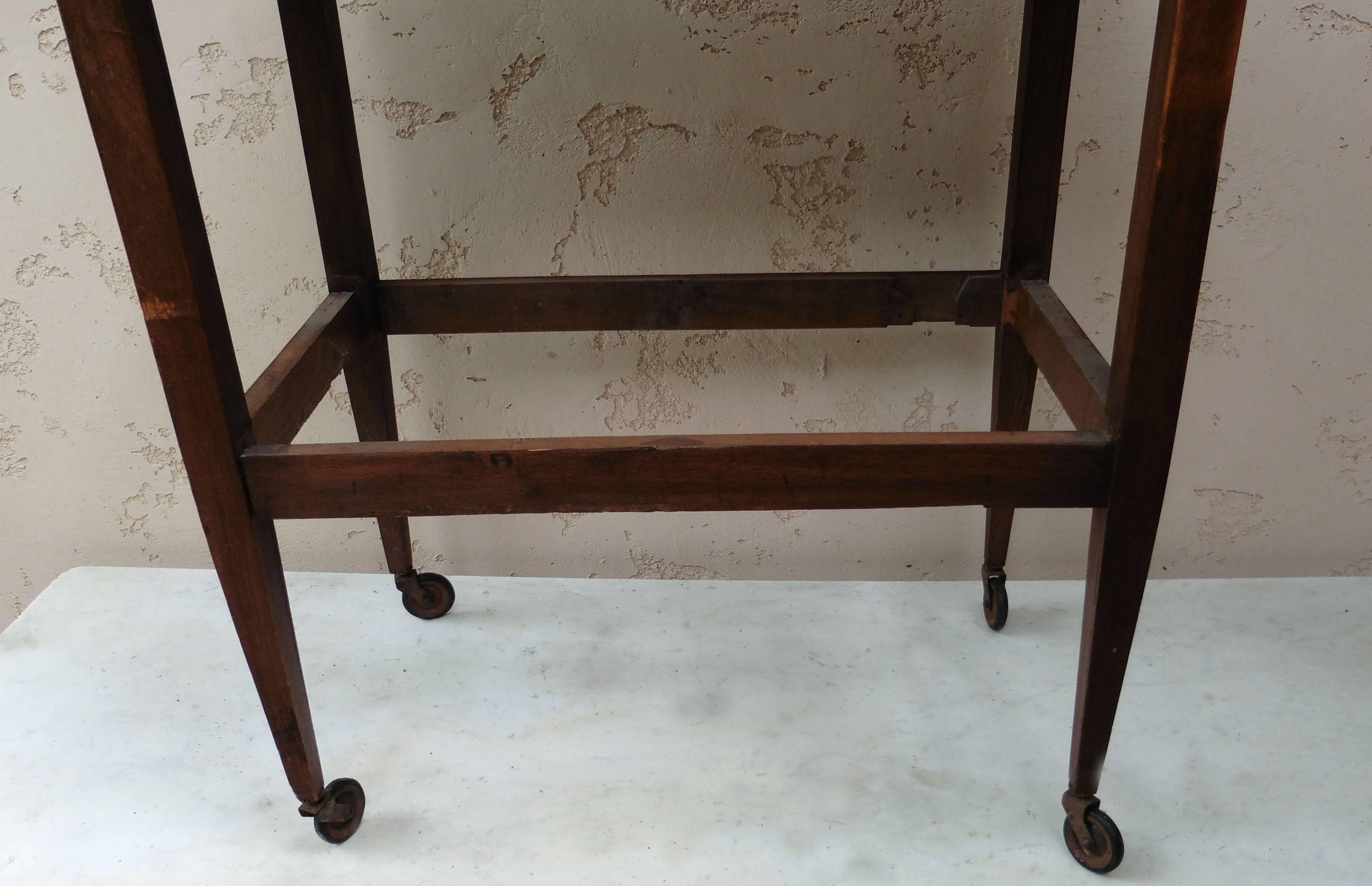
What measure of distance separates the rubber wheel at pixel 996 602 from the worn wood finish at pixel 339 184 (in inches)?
33.8

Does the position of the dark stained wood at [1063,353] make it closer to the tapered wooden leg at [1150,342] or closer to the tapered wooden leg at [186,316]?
the tapered wooden leg at [1150,342]

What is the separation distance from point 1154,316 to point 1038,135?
454 millimetres

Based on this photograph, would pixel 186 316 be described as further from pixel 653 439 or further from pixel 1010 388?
pixel 1010 388

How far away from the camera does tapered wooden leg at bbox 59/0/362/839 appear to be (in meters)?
0.81

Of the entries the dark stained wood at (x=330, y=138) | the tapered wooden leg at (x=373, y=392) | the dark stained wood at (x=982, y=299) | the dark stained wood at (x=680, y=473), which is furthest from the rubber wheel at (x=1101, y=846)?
the dark stained wood at (x=330, y=138)

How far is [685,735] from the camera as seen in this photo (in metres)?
1.29

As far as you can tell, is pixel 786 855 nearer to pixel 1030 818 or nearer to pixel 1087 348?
pixel 1030 818

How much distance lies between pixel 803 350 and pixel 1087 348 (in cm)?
55

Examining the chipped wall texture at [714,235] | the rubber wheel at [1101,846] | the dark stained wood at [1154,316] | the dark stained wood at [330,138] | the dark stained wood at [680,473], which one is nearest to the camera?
the dark stained wood at [1154,316]

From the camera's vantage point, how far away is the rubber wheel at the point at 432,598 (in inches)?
60.4

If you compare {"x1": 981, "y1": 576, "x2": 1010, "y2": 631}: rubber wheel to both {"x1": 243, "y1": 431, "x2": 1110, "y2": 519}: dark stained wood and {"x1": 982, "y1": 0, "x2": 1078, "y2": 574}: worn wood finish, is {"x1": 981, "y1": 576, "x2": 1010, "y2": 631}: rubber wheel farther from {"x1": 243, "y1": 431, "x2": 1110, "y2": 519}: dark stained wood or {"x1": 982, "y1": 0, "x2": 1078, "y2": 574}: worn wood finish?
{"x1": 243, "y1": 431, "x2": 1110, "y2": 519}: dark stained wood

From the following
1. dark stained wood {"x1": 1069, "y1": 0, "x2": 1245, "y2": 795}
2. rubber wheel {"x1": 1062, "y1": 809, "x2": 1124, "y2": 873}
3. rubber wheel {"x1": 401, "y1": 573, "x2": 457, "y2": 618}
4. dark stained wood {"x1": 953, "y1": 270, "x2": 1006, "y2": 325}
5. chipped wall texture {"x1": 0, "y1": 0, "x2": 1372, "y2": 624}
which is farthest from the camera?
rubber wheel {"x1": 401, "y1": 573, "x2": 457, "y2": 618}

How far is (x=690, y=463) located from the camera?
Result: 0.96 m

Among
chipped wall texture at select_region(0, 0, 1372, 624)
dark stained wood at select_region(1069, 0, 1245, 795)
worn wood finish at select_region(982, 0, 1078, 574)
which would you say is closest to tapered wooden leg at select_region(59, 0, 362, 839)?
chipped wall texture at select_region(0, 0, 1372, 624)
